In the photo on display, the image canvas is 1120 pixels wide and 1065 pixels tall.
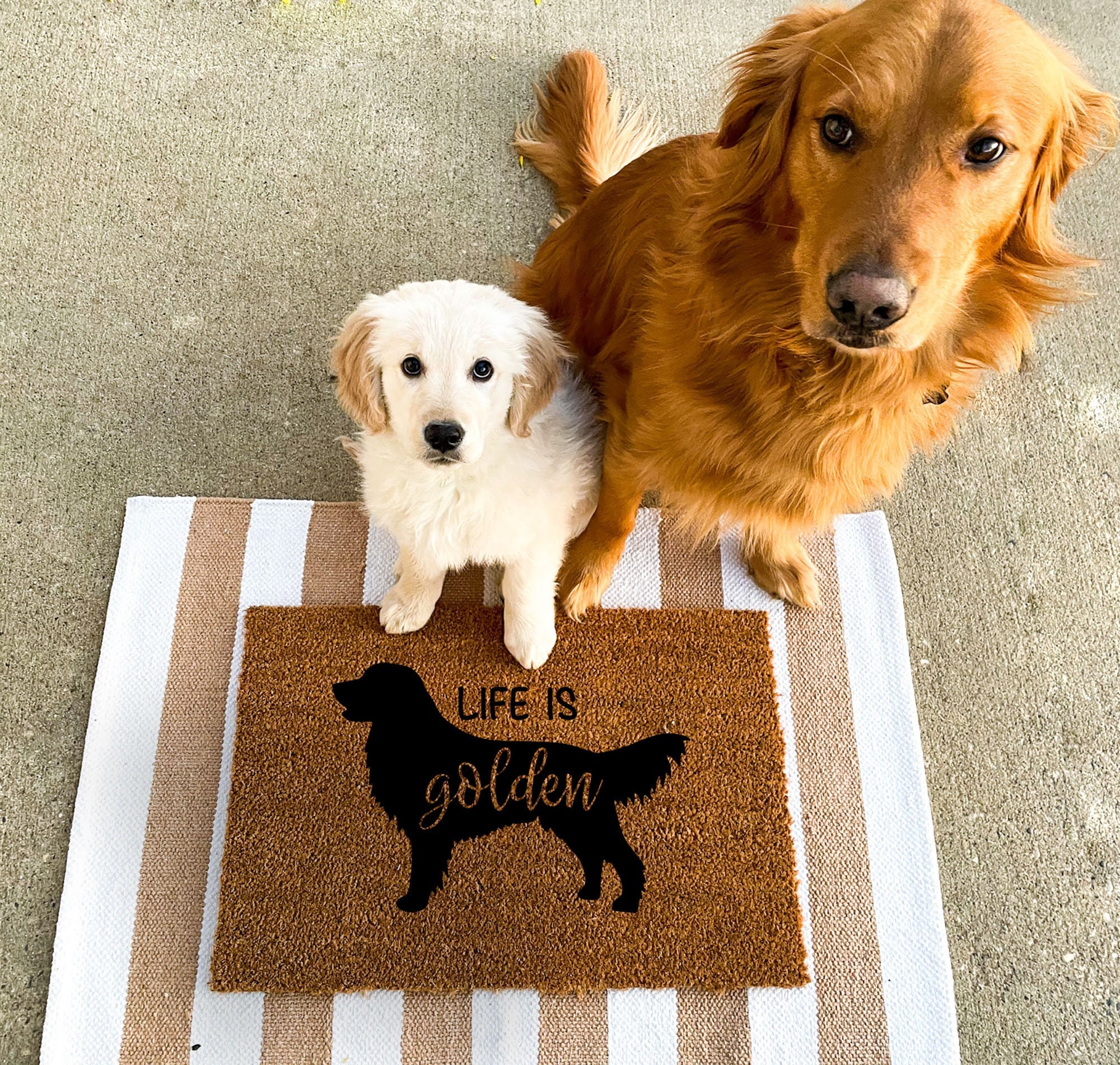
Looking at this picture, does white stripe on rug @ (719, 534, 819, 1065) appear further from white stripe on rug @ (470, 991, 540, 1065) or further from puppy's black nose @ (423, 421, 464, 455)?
puppy's black nose @ (423, 421, 464, 455)

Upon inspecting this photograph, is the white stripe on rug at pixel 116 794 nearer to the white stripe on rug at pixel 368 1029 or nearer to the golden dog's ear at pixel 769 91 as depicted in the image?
the white stripe on rug at pixel 368 1029

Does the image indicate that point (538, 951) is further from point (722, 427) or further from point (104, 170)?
point (104, 170)

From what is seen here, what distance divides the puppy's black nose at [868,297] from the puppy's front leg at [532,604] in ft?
2.63

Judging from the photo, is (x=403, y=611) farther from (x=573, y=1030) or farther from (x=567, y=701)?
(x=573, y=1030)

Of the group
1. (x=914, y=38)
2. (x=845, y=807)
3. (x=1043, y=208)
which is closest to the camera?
(x=914, y=38)

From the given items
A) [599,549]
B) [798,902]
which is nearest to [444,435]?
[599,549]

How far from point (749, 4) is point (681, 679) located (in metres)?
2.12

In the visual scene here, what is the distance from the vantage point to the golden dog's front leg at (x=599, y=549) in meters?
1.85

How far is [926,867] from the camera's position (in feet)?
6.23

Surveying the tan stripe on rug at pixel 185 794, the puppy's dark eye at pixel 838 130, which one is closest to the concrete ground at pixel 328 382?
Answer: the tan stripe on rug at pixel 185 794

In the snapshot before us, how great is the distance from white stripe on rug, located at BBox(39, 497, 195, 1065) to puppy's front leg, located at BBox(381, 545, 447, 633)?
0.52 m

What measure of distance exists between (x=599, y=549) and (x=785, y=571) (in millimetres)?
460

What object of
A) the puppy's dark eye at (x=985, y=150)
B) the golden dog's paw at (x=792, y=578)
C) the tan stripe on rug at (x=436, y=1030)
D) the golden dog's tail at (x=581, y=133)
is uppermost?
the golden dog's tail at (x=581, y=133)

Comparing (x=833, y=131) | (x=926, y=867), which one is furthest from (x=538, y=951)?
(x=833, y=131)
